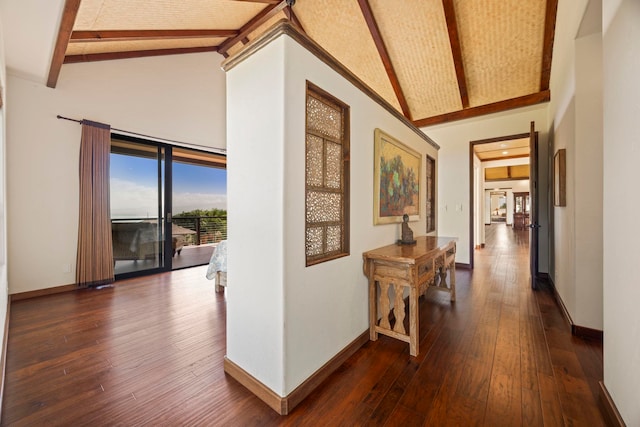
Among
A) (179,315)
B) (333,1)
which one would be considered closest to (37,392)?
(179,315)

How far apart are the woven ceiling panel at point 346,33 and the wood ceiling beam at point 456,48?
1177 mm

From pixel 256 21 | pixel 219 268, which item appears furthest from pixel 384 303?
pixel 256 21

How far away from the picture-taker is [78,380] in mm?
1701

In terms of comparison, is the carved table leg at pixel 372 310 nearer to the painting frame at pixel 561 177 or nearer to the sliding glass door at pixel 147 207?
the painting frame at pixel 561 177

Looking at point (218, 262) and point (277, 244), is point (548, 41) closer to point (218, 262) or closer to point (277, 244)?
point (277, 244)

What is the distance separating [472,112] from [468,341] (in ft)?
14.0

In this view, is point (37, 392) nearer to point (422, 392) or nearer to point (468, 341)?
point (422, 392)

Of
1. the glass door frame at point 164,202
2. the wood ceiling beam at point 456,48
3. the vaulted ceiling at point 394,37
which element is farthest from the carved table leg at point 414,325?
the glass door frame at point 164,202

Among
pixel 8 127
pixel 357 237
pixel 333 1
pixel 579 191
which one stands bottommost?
pixel 357 237

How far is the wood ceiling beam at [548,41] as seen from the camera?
313cm

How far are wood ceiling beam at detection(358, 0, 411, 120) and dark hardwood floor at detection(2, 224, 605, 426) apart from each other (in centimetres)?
397

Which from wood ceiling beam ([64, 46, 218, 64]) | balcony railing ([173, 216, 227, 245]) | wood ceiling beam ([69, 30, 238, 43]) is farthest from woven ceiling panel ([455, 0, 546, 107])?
balcony railing ([173, 216, 227, 245])

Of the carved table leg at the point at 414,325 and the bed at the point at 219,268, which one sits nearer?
the carved table leg at the point at 414,325

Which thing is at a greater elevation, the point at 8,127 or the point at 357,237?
the point at 8,127
